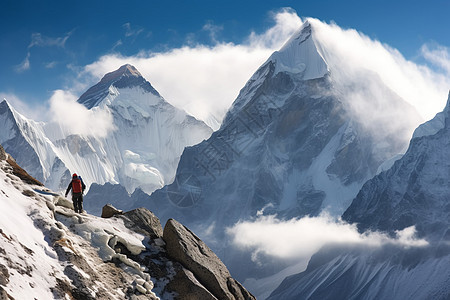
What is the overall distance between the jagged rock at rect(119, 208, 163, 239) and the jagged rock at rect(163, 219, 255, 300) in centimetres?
121

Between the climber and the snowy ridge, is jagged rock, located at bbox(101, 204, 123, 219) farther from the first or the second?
the snowy ridge

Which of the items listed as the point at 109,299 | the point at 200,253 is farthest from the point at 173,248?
the point at 109,299

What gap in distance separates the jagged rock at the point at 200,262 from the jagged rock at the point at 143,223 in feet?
3.96

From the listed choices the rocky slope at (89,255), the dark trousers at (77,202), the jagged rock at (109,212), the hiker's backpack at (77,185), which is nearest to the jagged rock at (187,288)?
the rocky slope at (89,255)

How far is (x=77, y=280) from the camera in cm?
2902

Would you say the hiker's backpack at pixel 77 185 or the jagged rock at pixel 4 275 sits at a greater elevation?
the hiker's backpack at pixel 77 185

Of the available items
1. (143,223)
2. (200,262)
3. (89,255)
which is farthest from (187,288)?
(143,223)

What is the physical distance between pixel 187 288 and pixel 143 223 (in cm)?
705

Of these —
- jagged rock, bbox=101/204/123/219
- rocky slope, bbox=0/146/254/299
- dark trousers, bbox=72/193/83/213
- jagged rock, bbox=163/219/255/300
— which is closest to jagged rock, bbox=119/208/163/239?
rocky slope, bbox=0/146/254/299

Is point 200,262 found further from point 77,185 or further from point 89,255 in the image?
point 77,185

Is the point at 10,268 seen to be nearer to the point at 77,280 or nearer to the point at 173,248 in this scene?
the point at 77,280

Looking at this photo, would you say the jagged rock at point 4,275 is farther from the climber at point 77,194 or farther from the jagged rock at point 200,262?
the jagged rock at point 200,262

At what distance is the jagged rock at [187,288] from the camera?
33375 millimetres

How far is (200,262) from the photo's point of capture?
36.1 metres
